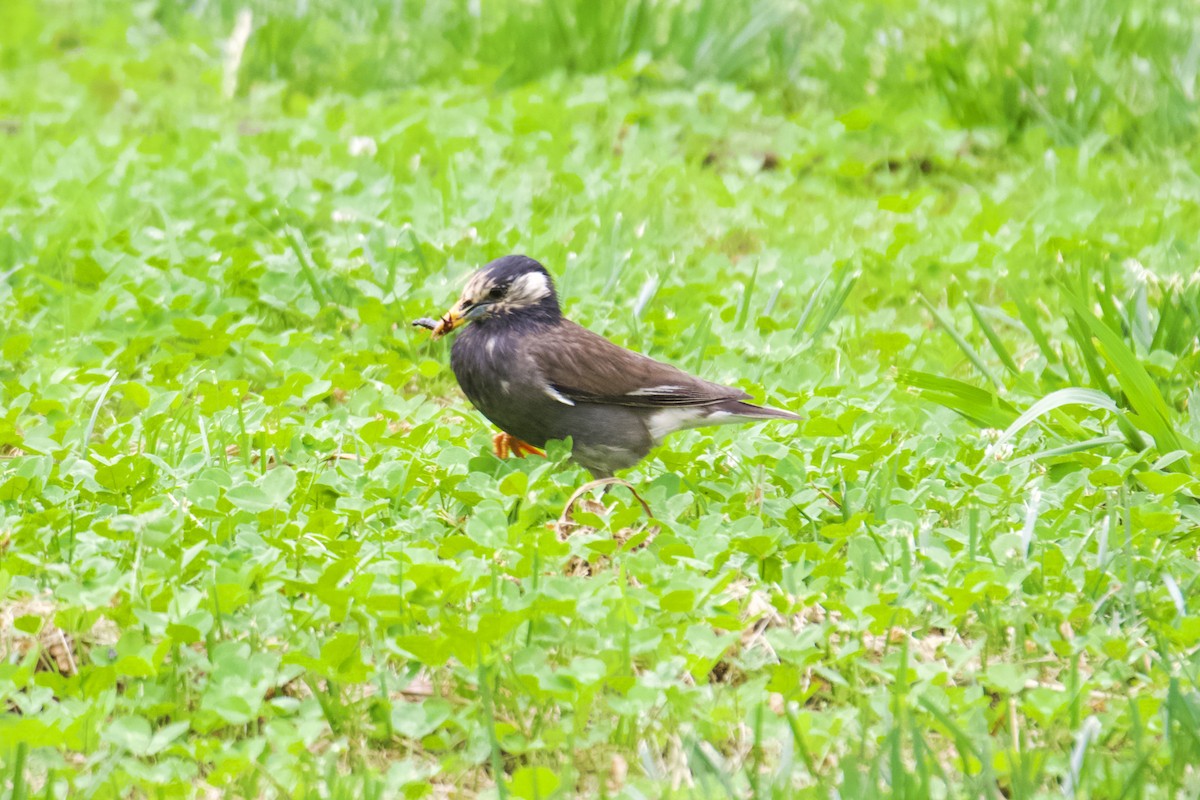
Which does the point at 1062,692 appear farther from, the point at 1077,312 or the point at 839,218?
the point at 839,218

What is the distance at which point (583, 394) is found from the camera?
447cm

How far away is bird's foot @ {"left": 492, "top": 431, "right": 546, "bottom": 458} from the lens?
469 cm

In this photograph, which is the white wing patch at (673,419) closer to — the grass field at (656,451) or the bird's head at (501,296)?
the grass field at (656,451)

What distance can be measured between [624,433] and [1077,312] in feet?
4.83

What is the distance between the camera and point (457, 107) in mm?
8242

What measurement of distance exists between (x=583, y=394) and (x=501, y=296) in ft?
1.64

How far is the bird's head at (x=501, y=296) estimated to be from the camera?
473cm

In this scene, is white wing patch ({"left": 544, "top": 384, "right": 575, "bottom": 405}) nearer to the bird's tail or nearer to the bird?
the bird

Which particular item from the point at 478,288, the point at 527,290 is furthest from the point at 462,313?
the point at 527,290

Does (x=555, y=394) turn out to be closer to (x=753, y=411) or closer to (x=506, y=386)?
(x=506, y=386)

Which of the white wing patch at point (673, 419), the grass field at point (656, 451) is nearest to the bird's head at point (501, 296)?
the grass field at point (656, 451)

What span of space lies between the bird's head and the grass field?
1.14 feet

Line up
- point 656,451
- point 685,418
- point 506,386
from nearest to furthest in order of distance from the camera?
point 506,386 → point 685,418 → point 656,451

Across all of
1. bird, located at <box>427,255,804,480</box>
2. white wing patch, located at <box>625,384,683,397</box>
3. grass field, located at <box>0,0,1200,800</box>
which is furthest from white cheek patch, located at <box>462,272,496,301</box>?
white wing patch, located at <box>625,384,683,397</box>
